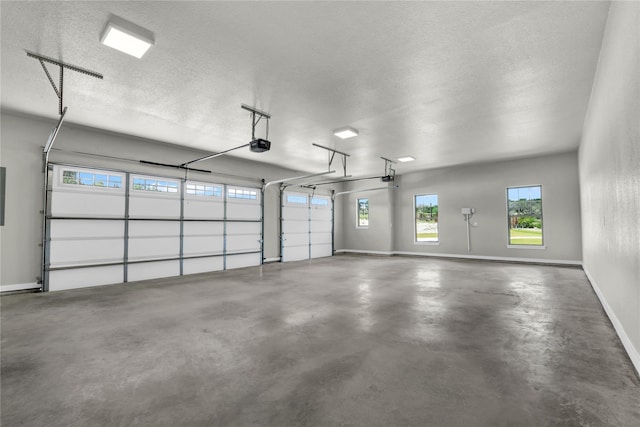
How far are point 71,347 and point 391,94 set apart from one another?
5096 mm

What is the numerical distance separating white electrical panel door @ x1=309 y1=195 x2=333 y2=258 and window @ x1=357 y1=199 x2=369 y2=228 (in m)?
1.39

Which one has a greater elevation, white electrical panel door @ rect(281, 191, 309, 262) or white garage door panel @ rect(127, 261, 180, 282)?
white electrical panel door @ rect(281, 191, 309, 262)

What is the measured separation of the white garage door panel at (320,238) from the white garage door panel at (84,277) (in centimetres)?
645

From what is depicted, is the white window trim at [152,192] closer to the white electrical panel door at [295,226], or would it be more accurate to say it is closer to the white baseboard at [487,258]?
the white electrical panel door at [295,226]

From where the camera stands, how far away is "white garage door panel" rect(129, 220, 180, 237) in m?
6.60

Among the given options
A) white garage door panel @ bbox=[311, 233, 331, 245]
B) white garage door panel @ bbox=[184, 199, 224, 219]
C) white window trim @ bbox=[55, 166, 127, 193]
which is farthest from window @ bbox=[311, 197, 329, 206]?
white window trim @ bbox=[55, 166, 127, 193]

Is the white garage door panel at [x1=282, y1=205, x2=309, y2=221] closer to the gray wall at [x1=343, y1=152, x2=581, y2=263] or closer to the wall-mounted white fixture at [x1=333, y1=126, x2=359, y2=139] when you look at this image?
the gray wall at [x1=343, y1=152, x2=581, y2=263]

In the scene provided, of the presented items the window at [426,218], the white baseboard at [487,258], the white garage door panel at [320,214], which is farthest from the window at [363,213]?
the window at [426,218]

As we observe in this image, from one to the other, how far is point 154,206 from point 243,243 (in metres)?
2.73

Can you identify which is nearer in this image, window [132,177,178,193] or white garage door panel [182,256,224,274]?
window [132,177,178,193]

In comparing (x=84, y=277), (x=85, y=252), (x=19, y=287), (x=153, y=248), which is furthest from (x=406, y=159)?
(x=19, y=287)

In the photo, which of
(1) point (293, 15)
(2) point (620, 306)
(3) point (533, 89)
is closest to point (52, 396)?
(1) point (293, 15)

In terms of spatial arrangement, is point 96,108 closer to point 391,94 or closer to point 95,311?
point 95,311

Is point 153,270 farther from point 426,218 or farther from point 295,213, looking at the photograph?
point 426,218
